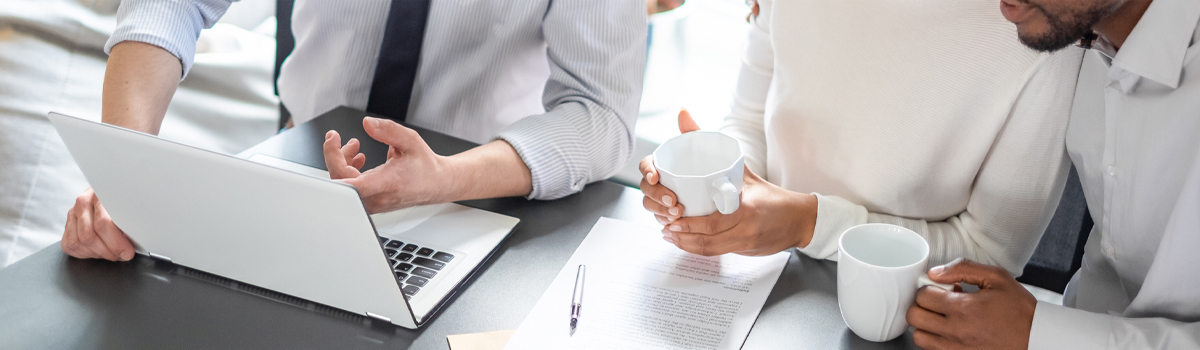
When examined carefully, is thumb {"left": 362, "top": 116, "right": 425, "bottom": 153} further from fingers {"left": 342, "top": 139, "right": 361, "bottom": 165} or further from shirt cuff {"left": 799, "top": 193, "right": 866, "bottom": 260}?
shirt cuff {"left": 799, "top": 193, "right": 866, "bottom": 260}

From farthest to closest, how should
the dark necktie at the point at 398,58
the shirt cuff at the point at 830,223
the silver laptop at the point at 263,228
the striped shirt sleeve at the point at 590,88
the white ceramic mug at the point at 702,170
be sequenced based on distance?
the dark necktie at the point at 398,58
the striped shirt sleeve at the point at 590,88
the shirt cuff at the point at 830,223
the white ceramic mug at the point at 702,170
the silver laptop at the point at 263,228

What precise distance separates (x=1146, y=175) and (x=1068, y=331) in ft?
0.63

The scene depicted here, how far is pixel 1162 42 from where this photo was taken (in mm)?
688

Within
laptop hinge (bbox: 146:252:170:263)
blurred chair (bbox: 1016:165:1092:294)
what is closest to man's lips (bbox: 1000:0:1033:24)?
blurred chair (bbox: 1016:165:1092:294)

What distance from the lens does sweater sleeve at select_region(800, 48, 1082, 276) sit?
81 cm

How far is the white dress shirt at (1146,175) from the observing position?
67 cm

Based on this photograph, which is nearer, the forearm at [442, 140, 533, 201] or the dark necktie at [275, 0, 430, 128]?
the forearm at [442, 140, 533, 201]

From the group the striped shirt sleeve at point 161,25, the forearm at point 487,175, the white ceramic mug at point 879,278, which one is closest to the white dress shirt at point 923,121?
the white ceramic mug at point 879,278

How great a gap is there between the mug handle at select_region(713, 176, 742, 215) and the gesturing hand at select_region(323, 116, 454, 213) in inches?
12.3

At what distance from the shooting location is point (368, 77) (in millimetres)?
1173

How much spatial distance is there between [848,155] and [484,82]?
1.79 feet

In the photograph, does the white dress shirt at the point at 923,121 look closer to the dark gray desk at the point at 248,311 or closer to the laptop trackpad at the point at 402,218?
the dark gray desk at the point at 248,311

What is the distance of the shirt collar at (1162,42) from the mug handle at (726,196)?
1.28 ft

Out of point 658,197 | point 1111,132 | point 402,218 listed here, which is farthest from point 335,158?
point 1111,132
